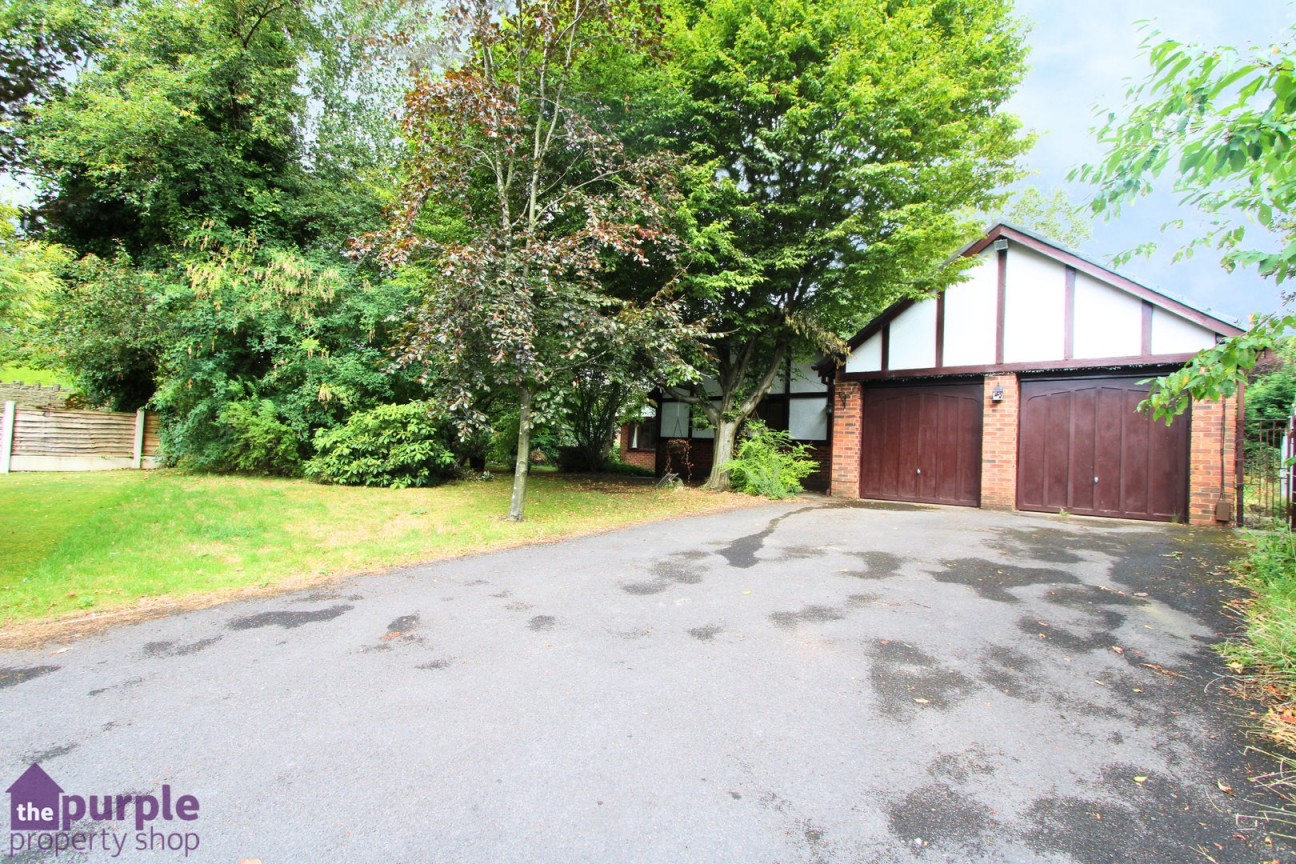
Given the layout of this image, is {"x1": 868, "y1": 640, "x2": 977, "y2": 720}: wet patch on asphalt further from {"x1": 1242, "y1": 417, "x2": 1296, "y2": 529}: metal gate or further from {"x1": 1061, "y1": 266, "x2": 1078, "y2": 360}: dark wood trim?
{"x1": 1061, "y1": 266, "x2": 1078, "y2": 360}: dark wood trim

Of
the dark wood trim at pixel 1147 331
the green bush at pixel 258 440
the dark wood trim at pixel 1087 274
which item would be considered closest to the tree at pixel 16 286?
the green bush at pixel 258 440

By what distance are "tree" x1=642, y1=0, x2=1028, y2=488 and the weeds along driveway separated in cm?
645

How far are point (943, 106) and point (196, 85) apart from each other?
607 inches

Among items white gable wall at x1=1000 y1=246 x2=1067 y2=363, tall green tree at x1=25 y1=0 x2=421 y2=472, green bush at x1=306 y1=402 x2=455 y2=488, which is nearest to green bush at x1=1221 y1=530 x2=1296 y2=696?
white gable wall at x1=1000 y1=246 x2=1067 y2=363

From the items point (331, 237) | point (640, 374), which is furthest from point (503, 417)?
point (331, 237)

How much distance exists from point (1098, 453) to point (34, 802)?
1263 cm

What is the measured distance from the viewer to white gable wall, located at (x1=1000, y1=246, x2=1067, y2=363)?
9852 millimetres

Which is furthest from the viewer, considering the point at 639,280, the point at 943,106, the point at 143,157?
the point at 143,157

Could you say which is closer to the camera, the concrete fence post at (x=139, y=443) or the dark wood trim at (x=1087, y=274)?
the dark wood trim at (x=1087, y=274)

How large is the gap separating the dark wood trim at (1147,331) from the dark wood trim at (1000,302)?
1.97 meters

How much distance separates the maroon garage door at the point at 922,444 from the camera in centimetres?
1095

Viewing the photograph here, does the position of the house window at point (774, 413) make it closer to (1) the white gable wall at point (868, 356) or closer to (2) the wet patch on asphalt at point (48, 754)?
(1) the white gable wall at point (868, 356)

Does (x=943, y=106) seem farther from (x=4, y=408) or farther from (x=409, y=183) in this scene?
(x=4, y=408)

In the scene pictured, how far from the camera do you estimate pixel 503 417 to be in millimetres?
12586
